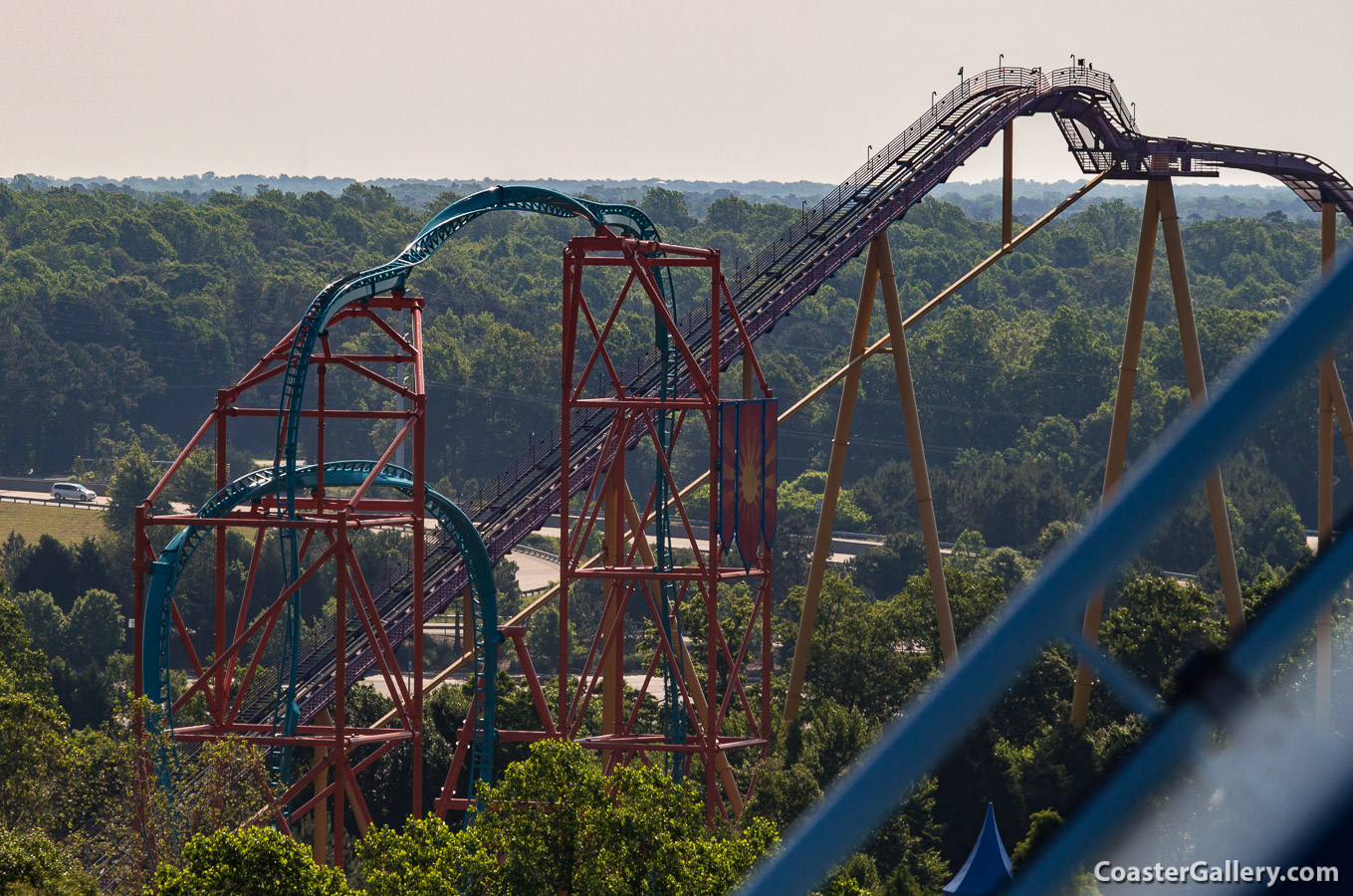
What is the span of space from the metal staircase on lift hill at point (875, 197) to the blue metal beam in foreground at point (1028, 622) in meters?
27.4

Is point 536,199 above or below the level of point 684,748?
above

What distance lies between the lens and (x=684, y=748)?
2459cm

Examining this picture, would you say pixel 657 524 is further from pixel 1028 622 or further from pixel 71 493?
pixel 71 493

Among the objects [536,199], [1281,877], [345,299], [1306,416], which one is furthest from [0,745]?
[1306,416]

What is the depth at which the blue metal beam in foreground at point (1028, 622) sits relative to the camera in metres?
2.57

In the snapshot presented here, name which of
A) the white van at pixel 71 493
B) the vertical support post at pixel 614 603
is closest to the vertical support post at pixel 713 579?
the vertical support post at pixel 614 603

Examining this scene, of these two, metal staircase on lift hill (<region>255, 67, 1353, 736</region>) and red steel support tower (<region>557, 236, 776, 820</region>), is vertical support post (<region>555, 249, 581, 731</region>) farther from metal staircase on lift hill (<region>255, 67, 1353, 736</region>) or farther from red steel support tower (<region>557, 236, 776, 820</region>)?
metal staircase on lift hill (<region>255, 67, 1353, 736</region>)

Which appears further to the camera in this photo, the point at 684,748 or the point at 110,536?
the point at 110,536

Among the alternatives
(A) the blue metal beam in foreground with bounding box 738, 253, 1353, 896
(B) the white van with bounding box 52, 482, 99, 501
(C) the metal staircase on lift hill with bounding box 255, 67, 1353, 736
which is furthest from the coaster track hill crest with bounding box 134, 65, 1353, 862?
Answer: (B) the white van with bounding box 52, 482, 99, 501

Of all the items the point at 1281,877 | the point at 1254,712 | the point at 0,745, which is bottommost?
the point at 0,745

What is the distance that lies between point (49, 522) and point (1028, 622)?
90704 mm

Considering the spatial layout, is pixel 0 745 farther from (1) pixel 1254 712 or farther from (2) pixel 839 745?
(1) pixel 1254 712

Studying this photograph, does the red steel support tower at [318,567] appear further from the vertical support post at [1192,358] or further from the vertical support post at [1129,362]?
the vertical support post at [1192,358]

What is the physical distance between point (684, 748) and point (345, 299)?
307 inches
